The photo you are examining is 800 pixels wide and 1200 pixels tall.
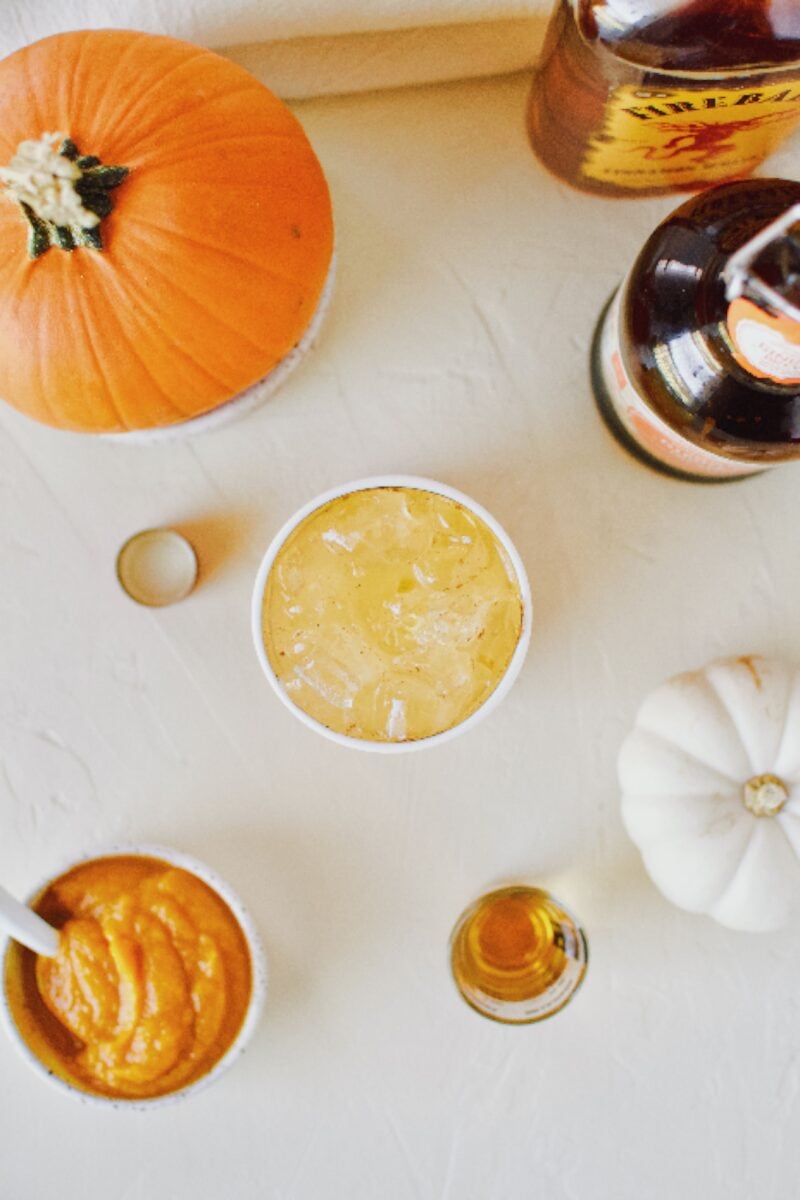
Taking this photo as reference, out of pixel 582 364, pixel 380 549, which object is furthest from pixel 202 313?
pixel 582 364

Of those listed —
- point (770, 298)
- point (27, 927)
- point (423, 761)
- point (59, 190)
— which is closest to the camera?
point (770, 298)

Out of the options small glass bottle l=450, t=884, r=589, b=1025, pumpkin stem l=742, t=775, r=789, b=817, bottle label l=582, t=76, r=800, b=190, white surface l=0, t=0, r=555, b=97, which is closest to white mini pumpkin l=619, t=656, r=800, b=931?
pumpkin stem l=742, t=775, r=789, b=817

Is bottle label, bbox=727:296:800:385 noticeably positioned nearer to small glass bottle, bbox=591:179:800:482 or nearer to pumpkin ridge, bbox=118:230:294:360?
small glass bottle, bbox=591:179:800:482

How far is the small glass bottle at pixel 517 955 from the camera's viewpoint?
79 cm

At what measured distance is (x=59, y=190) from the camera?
60 cm

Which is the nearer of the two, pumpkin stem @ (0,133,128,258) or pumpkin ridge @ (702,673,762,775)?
pumpkin stem @ (0,133,128,258)

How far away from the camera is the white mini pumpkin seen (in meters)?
0.76

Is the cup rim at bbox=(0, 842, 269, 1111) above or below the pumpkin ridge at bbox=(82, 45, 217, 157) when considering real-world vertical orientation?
below

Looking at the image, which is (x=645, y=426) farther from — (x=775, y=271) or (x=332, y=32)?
(x=332, y=32)

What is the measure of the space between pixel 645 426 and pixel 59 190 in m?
0.41

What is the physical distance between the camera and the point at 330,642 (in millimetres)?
766

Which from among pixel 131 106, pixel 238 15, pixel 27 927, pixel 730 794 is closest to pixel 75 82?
pixel 131 106

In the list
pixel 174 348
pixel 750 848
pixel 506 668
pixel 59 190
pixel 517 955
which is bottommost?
pixel 517 955

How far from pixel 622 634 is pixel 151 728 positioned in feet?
1.30
